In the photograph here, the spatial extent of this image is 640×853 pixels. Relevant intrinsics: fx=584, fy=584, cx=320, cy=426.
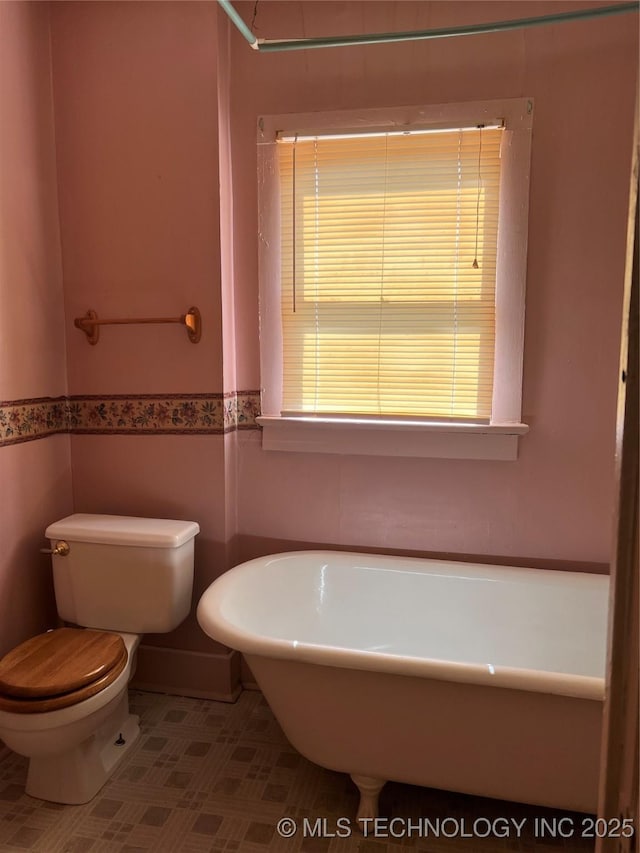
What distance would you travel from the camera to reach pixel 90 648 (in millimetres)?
1820

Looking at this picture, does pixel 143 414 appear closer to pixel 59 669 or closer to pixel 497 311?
pixel 59 669

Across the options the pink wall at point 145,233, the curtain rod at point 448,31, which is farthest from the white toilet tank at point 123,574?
the curtain rod at point 448,31

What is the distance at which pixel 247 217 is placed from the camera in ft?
7.21

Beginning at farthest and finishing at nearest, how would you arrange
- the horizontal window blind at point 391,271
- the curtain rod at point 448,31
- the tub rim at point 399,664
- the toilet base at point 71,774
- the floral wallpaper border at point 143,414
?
the floral wallpaper border at point 143,414 → the horizontal window blind at point 391,271 → the toilet base at point 71,774 → the curtain rod at point 448,31 → the tub rim at point 399,664

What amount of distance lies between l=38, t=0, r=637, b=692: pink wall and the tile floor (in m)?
0.45

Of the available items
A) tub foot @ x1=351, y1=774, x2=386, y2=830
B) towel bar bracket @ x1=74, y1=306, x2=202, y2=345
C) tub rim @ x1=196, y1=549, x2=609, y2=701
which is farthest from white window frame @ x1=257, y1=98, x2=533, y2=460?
tub foot @ x1=351, y1=774, x2=386, y2=830

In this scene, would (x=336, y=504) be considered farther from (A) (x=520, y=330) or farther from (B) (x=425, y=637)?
(A) (x=520, y=330)

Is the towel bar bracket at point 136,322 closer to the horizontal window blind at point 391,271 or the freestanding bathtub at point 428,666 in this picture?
the horizontal window blind at point 391,271

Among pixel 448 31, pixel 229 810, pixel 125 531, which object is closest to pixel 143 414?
pixel 125 531

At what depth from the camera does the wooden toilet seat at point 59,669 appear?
1.59m

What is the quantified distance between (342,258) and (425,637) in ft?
4.56

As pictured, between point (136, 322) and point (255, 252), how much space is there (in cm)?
52

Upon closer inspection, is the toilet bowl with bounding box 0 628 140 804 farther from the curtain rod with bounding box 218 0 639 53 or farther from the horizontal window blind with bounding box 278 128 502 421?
the curtain rod with bounding box 218 0 639 53

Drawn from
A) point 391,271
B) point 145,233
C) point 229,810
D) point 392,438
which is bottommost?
point 229,810
